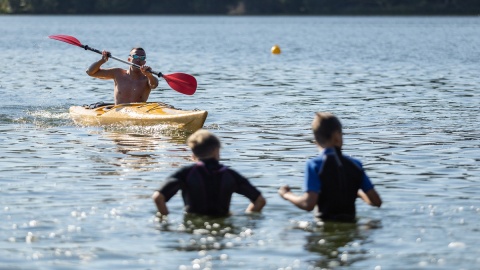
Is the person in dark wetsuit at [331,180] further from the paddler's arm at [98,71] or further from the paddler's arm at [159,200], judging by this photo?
the paddler's arm at [98,71]

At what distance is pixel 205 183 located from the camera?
8.98m

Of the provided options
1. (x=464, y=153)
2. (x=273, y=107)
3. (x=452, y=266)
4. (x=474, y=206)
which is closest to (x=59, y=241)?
(x=452, y=266)

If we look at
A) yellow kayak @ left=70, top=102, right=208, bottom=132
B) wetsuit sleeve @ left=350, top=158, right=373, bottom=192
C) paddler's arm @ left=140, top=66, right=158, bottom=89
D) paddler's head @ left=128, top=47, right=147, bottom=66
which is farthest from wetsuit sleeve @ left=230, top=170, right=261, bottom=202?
paddler's head @ left=128, top=47, right=147, bottom=66

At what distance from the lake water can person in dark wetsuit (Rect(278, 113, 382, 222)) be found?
18cm

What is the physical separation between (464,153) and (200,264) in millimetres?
6998

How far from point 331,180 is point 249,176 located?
3.64 meters

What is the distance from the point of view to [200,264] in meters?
7.98

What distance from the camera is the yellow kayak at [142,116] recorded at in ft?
52.7

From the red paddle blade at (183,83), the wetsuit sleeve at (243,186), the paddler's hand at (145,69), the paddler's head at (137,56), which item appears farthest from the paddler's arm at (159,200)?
the red paddle blade at (183,83)

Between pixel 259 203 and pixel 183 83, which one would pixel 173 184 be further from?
pixel 183 83

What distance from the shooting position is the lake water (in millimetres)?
8359

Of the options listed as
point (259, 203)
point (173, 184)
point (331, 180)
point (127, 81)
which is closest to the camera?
point (331, 180)

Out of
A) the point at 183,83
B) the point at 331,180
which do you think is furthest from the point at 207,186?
the point at 183,83

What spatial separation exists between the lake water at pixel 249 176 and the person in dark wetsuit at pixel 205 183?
0.18 metres
